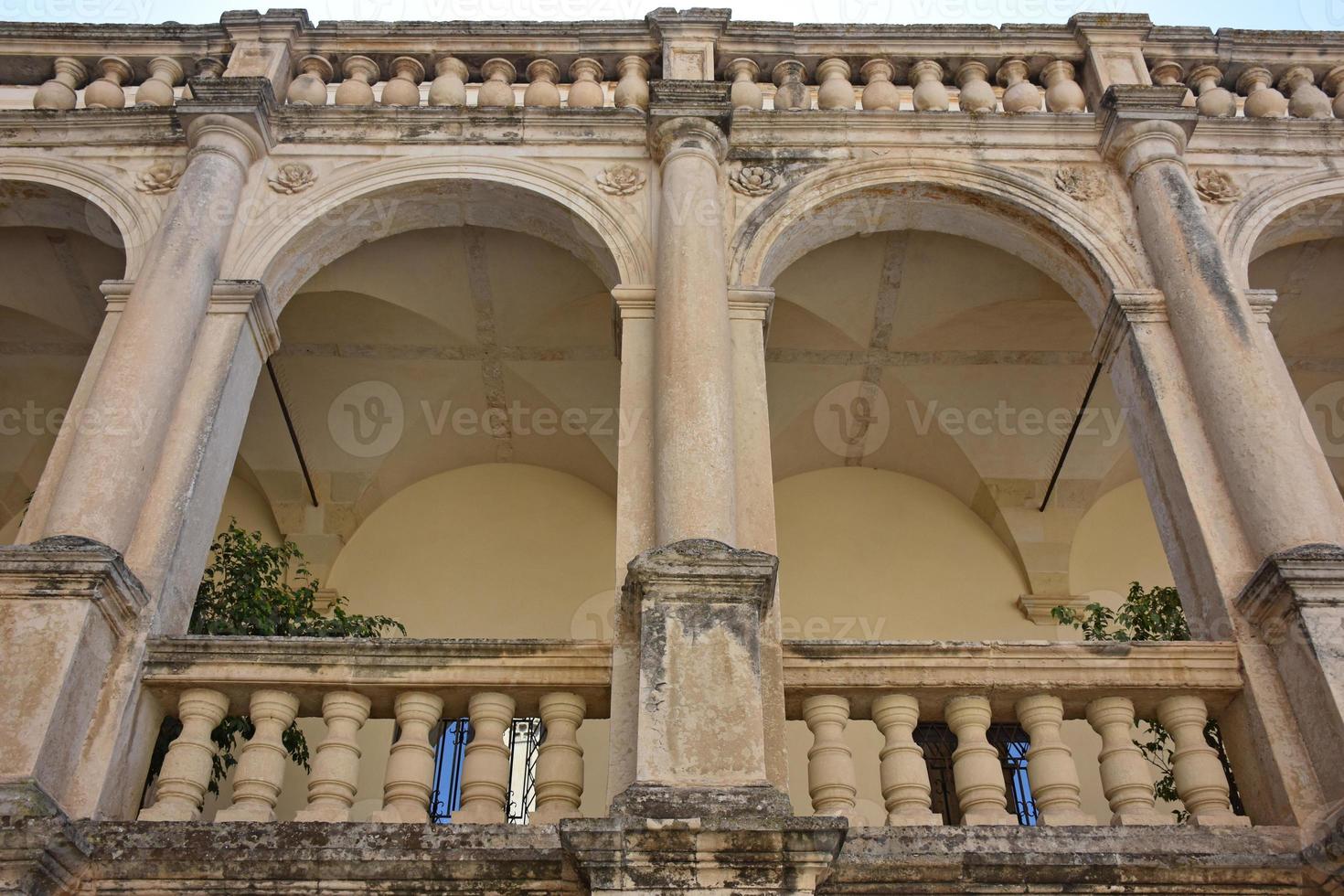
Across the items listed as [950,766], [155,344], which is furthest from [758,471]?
[950,766]

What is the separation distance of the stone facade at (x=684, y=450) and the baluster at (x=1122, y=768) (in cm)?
3

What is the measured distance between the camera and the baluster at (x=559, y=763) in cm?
522

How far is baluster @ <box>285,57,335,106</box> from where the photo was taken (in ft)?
27.1

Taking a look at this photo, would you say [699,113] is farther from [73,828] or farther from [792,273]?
[73,828]

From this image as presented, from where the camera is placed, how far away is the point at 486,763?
536 cm

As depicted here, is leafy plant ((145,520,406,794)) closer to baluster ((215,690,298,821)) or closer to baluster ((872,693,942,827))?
baluster ((215,690,298,821))

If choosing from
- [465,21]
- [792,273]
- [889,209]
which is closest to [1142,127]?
[889,209]

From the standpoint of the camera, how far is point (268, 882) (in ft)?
15.7

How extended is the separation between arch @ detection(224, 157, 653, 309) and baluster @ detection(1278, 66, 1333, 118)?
15.7 feet

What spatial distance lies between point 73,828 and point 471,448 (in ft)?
22.2

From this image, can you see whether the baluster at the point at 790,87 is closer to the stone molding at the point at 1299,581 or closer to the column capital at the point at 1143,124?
the column capital at the point at 1143,124

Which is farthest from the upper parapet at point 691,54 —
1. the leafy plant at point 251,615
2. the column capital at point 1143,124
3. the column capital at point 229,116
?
the leafy plant at point 251,615

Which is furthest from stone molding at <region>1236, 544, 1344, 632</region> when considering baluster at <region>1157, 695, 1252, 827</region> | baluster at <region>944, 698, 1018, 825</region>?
baluster at <region>944, 698, 1018, 825</region>

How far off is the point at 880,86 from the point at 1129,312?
2.54 metres
